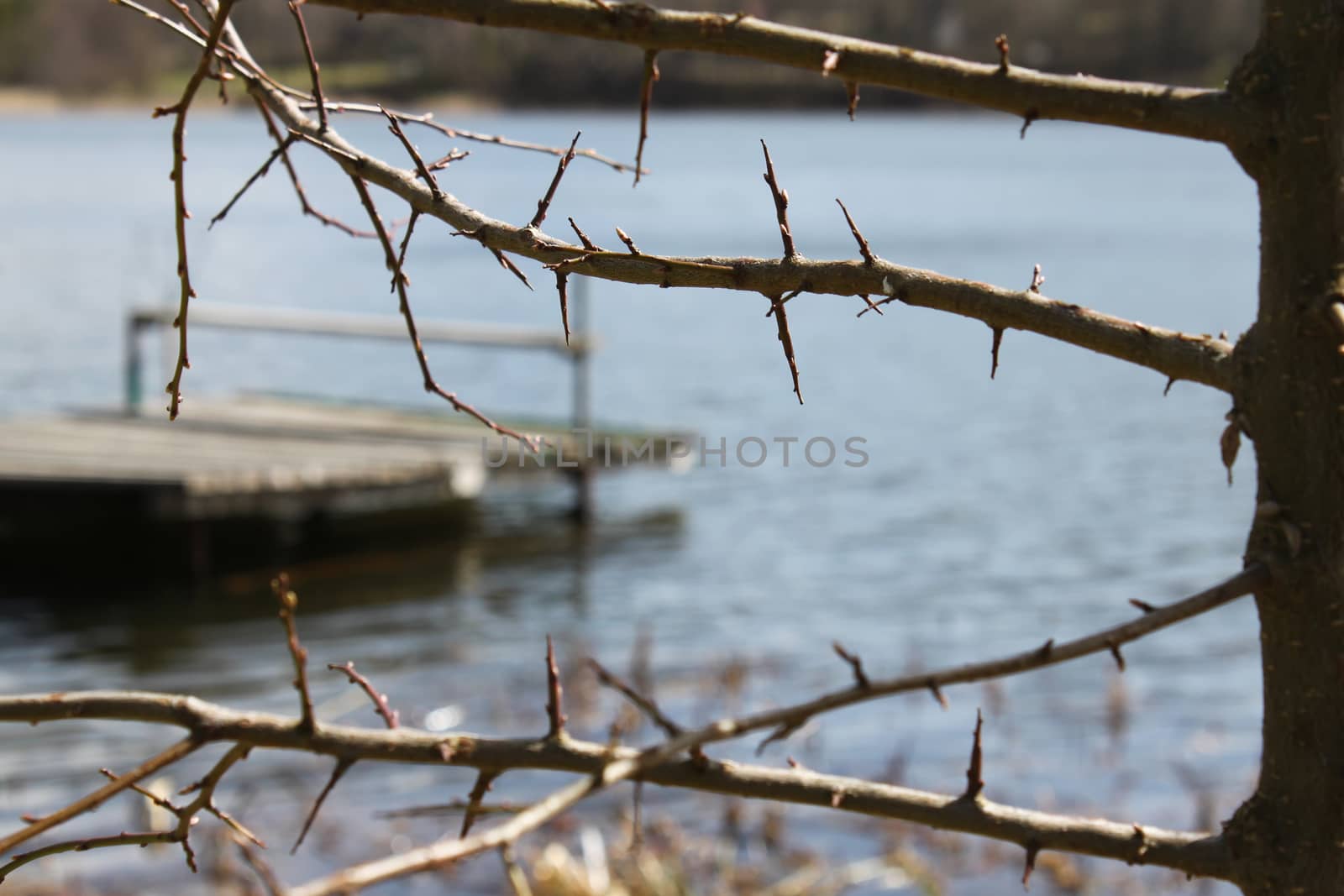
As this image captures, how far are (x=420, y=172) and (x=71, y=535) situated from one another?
11.2 metres

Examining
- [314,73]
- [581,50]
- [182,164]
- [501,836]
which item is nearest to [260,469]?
[314,73]

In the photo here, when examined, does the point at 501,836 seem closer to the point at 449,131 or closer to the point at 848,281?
the point at 848,281

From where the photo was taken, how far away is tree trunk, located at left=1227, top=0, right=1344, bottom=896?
1.12m

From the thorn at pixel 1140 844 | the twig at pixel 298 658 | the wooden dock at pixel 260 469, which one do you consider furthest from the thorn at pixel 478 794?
the wooden dock at pixel 260 469

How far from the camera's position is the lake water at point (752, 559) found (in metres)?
7.48

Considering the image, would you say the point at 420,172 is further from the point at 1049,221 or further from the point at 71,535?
the point at 1049,221

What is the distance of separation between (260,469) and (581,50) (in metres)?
25.6

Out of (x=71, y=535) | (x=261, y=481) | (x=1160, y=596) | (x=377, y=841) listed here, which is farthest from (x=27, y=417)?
(x=1160, y=596)

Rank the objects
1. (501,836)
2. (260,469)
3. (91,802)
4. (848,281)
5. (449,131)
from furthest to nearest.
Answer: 1. (260,469)
2. (449,131)
3. (848,281)
4. (91,802)
5. (501,836)

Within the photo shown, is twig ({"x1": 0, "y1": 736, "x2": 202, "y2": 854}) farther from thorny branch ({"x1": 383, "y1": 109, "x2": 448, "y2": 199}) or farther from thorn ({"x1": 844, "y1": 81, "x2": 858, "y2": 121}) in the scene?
thorn ({"x1": 844, "y1": 81, "x2": 858, "y2": 121})

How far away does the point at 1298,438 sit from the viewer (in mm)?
1155

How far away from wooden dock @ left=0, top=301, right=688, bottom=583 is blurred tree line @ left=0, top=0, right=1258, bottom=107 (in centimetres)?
271

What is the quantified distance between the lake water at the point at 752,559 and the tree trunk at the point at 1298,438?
5049mm

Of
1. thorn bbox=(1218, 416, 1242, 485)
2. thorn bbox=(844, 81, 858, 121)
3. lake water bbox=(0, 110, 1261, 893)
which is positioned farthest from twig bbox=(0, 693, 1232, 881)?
lake water bbox=(0, 110, 1261, 893)
